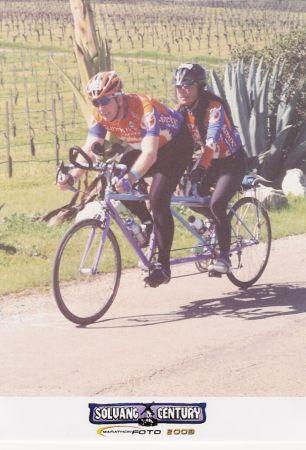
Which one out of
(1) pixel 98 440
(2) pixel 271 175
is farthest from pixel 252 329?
(2) pixel 271 175

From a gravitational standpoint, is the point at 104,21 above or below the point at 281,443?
above

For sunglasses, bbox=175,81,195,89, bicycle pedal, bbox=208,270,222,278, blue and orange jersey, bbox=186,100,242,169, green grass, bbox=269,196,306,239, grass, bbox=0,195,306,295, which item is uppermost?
sunglasses, bbox=175,81,195,89

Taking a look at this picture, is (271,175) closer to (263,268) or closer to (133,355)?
(263,268)

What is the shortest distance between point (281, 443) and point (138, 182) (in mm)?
2037

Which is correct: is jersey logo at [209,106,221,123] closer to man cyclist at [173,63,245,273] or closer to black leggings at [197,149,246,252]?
man cyclist at [173,63,245,273]

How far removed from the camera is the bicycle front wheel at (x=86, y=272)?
630cm

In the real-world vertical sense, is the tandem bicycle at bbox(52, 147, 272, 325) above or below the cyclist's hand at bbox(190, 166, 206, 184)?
below

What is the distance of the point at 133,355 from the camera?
593 centimetres

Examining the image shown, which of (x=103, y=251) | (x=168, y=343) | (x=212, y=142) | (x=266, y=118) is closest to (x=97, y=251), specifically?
(x=103, y=251)

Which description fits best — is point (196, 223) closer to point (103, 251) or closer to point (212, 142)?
point (212, 142)

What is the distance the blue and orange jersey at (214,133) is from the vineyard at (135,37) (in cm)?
29

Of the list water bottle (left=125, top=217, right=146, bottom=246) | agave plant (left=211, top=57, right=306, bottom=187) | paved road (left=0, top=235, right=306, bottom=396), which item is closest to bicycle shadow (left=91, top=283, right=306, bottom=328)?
paved road (left=0, top=235, right=306, bottom=396)

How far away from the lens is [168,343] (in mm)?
6207

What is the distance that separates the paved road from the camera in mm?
5586
